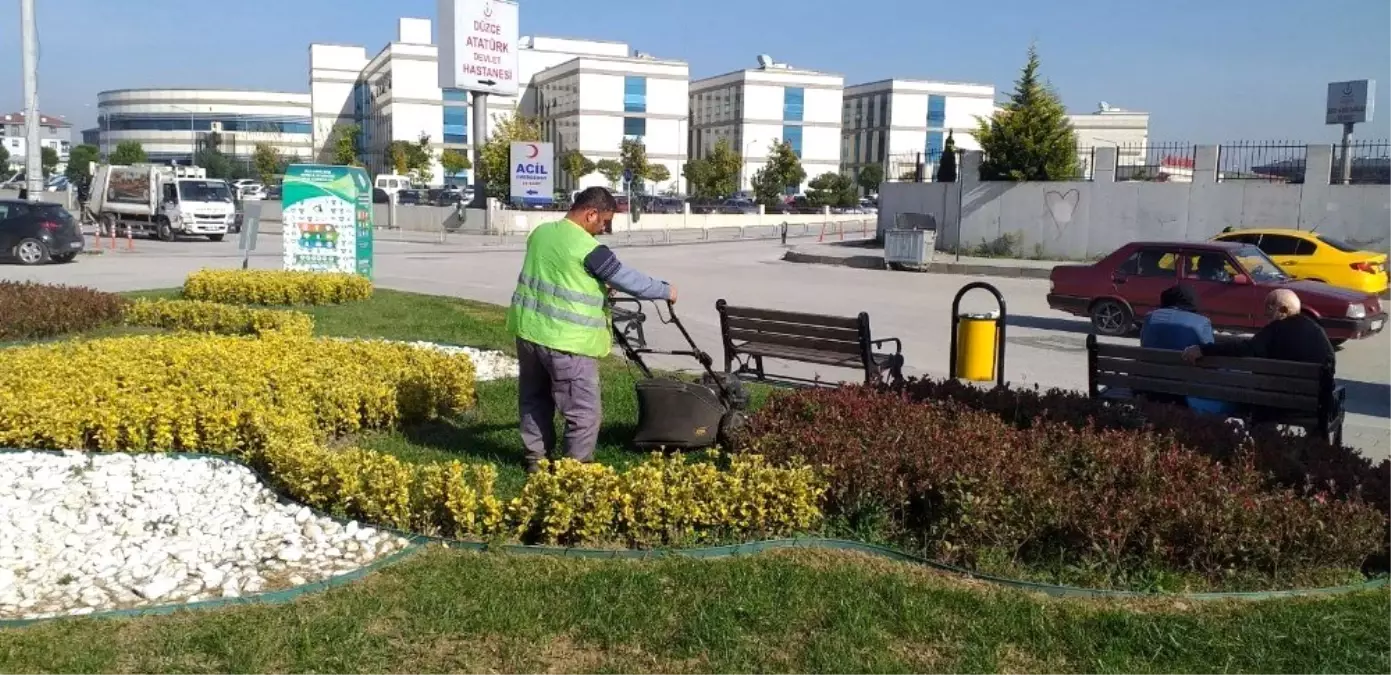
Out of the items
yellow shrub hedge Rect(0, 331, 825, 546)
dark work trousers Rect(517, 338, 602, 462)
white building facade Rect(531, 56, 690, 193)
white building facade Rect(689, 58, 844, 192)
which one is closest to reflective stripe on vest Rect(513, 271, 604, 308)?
dark work trousers Rect(517, 338, 602, 462)

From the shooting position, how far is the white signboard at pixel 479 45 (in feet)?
135

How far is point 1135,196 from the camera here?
25781 millimetres

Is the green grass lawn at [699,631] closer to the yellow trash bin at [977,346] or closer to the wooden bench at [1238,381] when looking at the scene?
the wooden bench at [1238,381]

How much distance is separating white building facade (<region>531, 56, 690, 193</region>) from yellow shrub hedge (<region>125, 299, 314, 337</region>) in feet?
246

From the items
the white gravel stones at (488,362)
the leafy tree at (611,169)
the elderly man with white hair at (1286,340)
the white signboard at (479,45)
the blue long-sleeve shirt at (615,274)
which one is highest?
the white signboard at (479,45)

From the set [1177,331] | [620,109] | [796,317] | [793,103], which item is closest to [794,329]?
[796,317]

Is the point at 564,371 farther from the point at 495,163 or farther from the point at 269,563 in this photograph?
the point at 495,163

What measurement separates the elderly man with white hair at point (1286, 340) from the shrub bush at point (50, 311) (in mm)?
10989

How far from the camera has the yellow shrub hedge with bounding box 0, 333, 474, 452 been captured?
638 cm

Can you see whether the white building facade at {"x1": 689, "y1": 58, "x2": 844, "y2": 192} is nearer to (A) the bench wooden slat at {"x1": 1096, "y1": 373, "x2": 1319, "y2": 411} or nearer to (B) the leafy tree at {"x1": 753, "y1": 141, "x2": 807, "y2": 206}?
(B) the leafy tree at {"x1": 753, "y1": 141, "x2": 807, "y2": 206}

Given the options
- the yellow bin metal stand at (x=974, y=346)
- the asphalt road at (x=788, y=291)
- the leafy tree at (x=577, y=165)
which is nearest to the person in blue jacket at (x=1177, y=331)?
the yellow bin metal stand at (x=974, y=346)

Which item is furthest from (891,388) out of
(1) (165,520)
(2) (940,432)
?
(1) (165,520)

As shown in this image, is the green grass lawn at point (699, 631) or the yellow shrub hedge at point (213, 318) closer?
the green grass lawn at point (699, 631)

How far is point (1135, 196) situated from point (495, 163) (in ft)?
110
